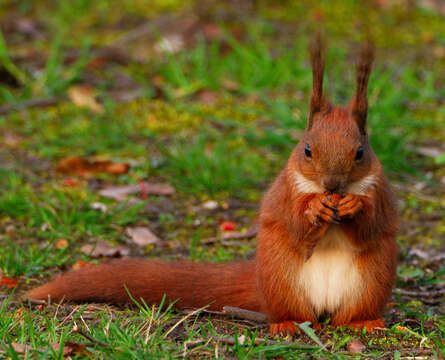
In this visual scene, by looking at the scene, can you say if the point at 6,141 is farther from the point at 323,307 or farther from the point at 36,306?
the point at 323,307

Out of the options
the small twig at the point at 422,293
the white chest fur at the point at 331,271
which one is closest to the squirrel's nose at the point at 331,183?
the white chest fur at the point at 331,271

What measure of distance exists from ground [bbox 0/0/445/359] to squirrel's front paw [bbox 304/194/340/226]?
0.39m

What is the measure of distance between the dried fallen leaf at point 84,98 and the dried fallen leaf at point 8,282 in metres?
2.22

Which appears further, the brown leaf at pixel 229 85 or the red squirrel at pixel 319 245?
the brown leaf at pixel 229 85

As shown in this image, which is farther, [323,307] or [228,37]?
[228,37]

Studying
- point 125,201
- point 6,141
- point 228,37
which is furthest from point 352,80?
point 6,141

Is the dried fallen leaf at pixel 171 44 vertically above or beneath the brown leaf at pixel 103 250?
above

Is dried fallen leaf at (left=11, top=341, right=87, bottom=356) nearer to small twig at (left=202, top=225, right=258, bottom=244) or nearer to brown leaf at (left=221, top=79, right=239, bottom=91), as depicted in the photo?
small twig at (left=202, top=225, right=258, bottom=244)

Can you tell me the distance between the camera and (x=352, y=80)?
520 centimetres

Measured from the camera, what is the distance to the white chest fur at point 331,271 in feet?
8.69

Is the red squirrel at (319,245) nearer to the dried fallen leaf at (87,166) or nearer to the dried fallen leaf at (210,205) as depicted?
the dried fallen leaf at (210,205)

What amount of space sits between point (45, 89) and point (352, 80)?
224 centimetres

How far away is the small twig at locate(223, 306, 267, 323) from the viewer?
8.98 ft

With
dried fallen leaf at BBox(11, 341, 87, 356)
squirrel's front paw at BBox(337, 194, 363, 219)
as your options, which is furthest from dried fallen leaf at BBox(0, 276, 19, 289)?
squirrel's front paw at BBox(337, 194, 363, 219)
